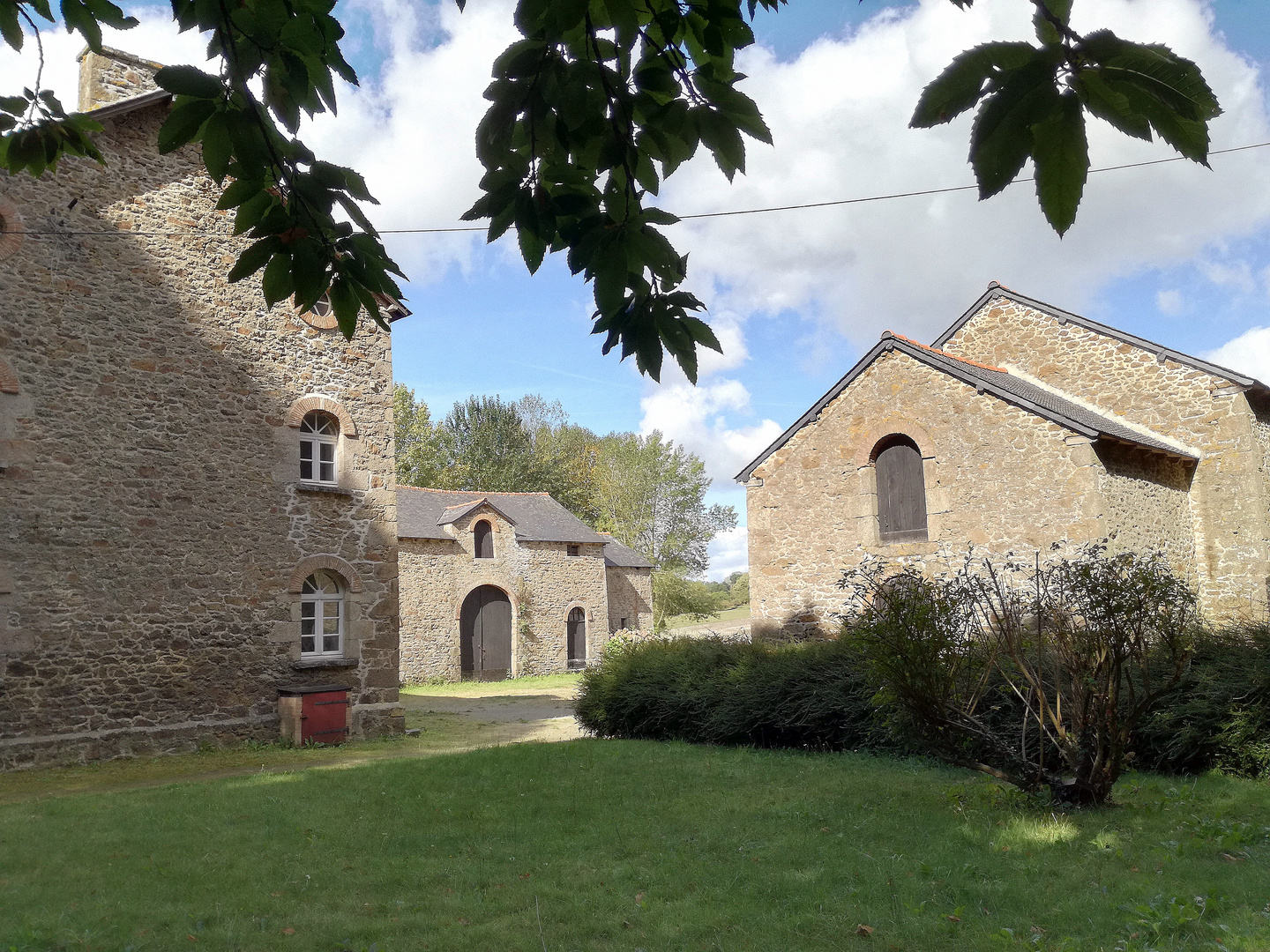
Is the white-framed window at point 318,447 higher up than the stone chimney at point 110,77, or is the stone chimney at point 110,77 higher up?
the stone chimney at point 110,77

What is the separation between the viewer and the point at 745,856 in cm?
577

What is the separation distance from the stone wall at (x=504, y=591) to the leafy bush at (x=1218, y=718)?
2009 cm

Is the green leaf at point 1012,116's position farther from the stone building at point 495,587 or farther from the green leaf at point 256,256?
the stone building at point 495,587

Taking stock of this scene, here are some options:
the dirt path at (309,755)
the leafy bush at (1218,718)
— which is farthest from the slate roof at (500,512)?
the leafy bush at (1218,718)

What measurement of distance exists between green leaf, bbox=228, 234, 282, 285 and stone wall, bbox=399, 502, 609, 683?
23250mm

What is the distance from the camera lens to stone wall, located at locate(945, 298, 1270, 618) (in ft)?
49.4

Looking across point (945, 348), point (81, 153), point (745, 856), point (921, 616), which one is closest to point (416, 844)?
point (745, 856)

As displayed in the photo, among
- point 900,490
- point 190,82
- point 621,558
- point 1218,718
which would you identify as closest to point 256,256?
point 190,82

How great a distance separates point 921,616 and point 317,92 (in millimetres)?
5499

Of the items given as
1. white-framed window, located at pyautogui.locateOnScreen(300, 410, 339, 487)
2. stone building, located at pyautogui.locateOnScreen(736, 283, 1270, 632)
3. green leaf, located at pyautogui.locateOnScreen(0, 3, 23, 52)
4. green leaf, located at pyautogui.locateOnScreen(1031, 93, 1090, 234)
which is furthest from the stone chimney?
green leaf, located at pyautogui.locateOnScreen(1031, 93, 1090, 234)

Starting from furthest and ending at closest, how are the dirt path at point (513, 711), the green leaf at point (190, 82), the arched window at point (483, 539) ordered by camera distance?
the arched window at point (483, 539)
the dirt path at point (513, 711)
the green leaf at point (190, 82)

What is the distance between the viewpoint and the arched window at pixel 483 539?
26.6 metres

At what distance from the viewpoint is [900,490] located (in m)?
14.7

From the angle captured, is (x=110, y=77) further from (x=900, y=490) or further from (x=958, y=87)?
(x=958, y=87)
